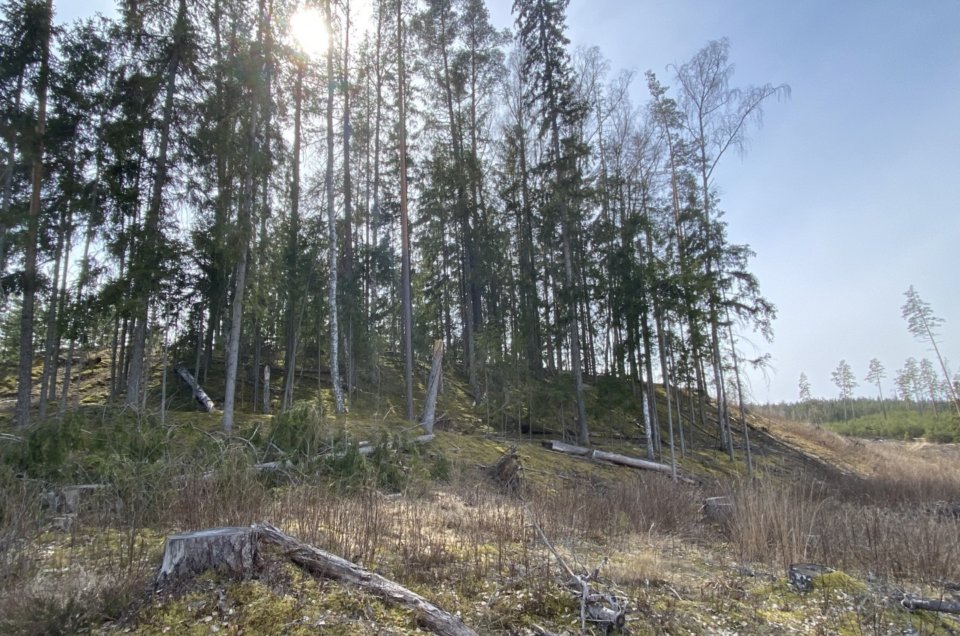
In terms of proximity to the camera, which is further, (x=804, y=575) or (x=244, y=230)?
(x=244, y=230)

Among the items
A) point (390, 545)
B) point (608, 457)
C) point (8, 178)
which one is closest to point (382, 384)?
point (608, 457)

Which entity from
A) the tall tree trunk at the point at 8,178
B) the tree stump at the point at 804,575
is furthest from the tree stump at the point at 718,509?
the tall tree trunk at the point at 8,178

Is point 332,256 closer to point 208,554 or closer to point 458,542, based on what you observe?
point 458,542

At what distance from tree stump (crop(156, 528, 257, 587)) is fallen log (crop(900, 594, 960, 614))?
15.7 ft

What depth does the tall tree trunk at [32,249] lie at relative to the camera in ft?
32.6

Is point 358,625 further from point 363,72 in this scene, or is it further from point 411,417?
point 363,72

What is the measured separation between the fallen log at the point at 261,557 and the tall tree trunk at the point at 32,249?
9588mm

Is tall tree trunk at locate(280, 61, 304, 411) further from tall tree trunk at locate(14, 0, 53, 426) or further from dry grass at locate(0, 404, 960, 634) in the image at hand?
dry grass at locate(0, 404, 960, 634)

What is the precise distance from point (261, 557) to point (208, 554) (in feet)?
1.06

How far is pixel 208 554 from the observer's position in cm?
304

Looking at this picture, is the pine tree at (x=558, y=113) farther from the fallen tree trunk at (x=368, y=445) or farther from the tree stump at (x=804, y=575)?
the tree stump at (x=804, y=575)

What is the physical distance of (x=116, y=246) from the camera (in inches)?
400

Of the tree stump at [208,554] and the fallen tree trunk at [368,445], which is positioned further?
the fallen tree trunk at [368,445]

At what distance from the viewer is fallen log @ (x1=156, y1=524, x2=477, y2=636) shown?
2.83m
